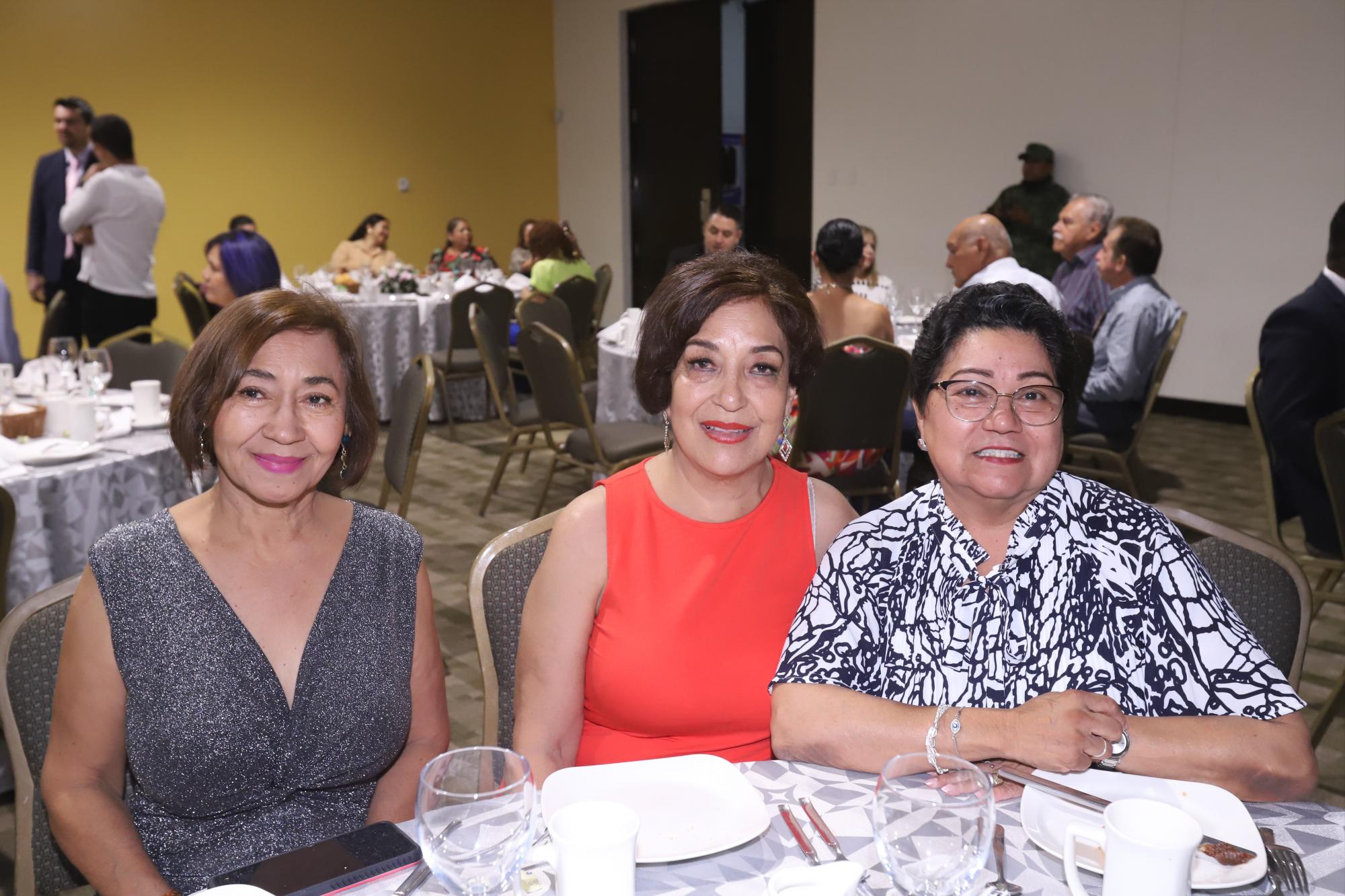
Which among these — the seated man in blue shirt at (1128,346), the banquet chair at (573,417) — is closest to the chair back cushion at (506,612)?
the banquet chair at (573,417)

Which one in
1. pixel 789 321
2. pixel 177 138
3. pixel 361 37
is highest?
pixel 361 37

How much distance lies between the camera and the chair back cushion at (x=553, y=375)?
14.9 feet

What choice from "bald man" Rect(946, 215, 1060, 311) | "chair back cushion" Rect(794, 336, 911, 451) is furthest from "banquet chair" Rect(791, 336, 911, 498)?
"bald man" Rect(946, 215, 1060, 311)

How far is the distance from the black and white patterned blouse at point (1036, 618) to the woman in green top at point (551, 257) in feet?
19.4

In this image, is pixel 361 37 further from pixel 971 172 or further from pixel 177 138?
pixel 971 172

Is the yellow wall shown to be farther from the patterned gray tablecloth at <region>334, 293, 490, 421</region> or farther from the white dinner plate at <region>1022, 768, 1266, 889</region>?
the white dinner plate at <region>1022, 768, 1266, 889</region>

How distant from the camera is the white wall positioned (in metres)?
7.14

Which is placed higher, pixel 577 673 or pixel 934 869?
pixel 934 869

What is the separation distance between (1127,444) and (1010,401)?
141 inches

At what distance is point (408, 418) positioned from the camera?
131 inches

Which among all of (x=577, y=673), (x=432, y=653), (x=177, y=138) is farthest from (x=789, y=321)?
(x=177, y=138)

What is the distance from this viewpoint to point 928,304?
734 centimetres

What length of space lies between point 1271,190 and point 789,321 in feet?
22.6

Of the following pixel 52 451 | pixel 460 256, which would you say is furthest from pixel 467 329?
pixel 52 451
